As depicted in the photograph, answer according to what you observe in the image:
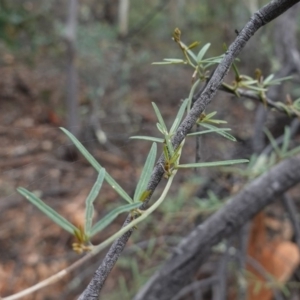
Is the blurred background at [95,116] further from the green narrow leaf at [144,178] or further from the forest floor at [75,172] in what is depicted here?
the green narrow leaf at [144,178]

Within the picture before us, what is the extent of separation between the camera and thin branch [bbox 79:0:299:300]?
19 centimetres

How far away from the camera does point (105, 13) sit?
116 inches

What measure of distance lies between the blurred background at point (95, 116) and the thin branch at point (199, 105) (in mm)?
475

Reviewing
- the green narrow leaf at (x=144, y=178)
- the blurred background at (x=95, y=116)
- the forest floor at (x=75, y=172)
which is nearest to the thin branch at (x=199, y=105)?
the green narrow leaf at (x=144, y=178)

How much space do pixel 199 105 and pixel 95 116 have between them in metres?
1.62

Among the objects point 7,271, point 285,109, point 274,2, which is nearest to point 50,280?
point 274,2

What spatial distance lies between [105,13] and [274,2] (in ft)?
9.46

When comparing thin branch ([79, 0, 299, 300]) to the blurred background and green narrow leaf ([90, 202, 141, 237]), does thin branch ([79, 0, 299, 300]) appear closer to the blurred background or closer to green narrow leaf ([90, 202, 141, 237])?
green narrow leaf ([90, 202, 141, 237])

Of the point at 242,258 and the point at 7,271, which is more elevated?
the point at 242,258

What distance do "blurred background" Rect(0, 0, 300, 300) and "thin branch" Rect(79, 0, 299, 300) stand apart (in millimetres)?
475

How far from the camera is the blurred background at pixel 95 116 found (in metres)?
1.10

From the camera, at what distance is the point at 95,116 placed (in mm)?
1817

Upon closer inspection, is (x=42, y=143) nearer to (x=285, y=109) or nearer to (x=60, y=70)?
(x=60, y=70)

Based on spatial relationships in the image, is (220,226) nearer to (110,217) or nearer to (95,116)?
(110,217)
